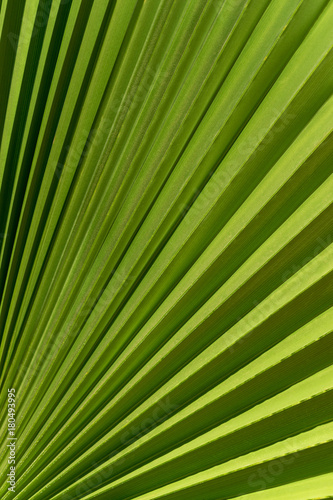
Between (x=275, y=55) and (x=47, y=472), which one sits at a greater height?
(x=275, y=55)

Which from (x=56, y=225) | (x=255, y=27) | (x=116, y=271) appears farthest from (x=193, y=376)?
(x=255, y=27)

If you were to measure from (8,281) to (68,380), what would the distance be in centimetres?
32

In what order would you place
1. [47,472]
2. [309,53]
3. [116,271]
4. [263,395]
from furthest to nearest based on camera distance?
[47,472] < [116,271] < [263,395] < [309,53]

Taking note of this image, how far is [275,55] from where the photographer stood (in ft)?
1.79

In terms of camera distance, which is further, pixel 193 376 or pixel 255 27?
pixel 193 376

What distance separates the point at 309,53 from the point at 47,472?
1.05 metres

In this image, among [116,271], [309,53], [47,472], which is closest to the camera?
[309,53]

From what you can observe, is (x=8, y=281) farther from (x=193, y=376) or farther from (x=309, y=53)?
(x=309, y=53)

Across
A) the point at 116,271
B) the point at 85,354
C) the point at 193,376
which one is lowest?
the point at 193,376

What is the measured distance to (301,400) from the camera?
0.57 metres

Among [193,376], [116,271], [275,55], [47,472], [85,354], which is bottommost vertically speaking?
[47,472]

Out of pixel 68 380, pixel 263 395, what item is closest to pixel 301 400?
pixel 263 395

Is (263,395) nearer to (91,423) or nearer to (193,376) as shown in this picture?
(193,376)

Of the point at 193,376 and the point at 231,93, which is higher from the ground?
the point at 231,93
